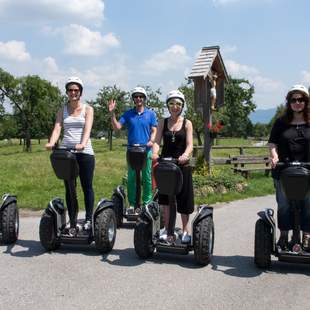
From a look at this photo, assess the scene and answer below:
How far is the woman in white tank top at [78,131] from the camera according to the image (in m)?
5.96

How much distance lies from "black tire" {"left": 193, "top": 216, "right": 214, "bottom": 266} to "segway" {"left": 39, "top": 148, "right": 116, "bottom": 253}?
1079 millimetres

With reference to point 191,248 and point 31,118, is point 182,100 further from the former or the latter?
point 31,118

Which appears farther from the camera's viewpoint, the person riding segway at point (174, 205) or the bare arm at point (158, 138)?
the bare arm at point (158, 138)

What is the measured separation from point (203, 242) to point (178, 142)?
3.82ft

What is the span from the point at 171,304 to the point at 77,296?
822mm

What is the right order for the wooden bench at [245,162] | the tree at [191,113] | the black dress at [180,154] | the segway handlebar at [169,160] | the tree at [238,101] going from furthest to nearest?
the tree at [238,101]
the tree at [191,113]
the wooden bench at [245,162]
the black dress at [180,154]
the segway handlebar at [169,160]

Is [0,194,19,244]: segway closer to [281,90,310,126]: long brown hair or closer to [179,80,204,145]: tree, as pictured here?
[281,90,310,126]: long brown hair

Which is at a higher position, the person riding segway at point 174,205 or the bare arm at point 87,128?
the bare arm at point 87,128

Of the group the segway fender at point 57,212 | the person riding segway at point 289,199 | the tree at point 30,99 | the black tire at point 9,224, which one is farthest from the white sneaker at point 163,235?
Answer: the tree at point 30,99

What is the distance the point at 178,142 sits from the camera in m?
5.68

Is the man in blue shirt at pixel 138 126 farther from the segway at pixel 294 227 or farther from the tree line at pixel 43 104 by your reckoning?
the tree line at pixel 43 104

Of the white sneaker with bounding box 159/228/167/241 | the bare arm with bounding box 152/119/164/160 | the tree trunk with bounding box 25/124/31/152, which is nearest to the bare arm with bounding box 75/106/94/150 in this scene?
the bare arm with bounding box 152/119/164/160

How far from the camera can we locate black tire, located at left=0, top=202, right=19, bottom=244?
6.18 meters

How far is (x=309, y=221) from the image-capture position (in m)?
5.27
